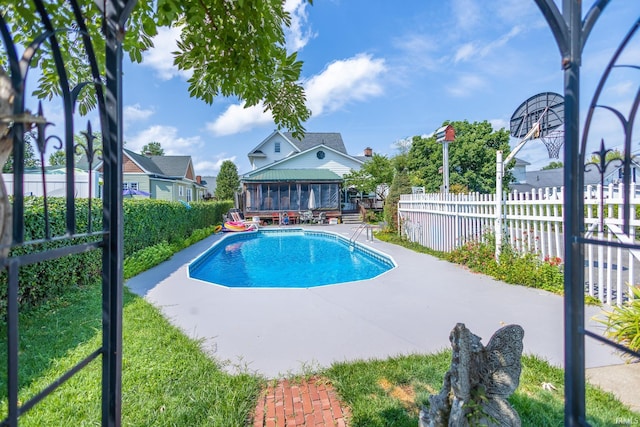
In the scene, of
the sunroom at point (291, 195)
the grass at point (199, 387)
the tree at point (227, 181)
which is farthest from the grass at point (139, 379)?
the tree at point (227, 181)

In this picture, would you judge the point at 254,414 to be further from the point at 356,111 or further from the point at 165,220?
the point at 356,111

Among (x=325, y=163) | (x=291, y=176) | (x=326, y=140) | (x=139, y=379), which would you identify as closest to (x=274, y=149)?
(x=326, y=140)

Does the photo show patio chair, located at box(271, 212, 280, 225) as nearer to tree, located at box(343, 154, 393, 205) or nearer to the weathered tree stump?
tree, located at box(343, 154, 393, 205)

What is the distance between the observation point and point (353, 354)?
335 cm

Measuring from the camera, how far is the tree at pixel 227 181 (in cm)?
3303

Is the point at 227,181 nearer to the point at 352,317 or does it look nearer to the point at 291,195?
the point at 291,195

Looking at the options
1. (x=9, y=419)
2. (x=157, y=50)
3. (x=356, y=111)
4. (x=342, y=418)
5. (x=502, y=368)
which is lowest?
(x=342, y=418)

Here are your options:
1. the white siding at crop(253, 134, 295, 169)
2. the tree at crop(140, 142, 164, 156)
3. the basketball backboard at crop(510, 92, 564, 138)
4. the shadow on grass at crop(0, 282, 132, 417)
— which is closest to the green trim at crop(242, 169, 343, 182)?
the white siding at crop(253, 134, 295, 169)

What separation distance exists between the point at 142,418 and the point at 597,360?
4.23 metres

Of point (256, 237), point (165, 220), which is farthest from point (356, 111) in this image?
point (165, 220)

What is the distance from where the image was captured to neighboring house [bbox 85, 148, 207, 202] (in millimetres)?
22016

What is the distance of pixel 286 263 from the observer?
11.3 metres

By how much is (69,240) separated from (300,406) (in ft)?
7.34

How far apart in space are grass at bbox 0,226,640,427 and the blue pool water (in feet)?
15.1
